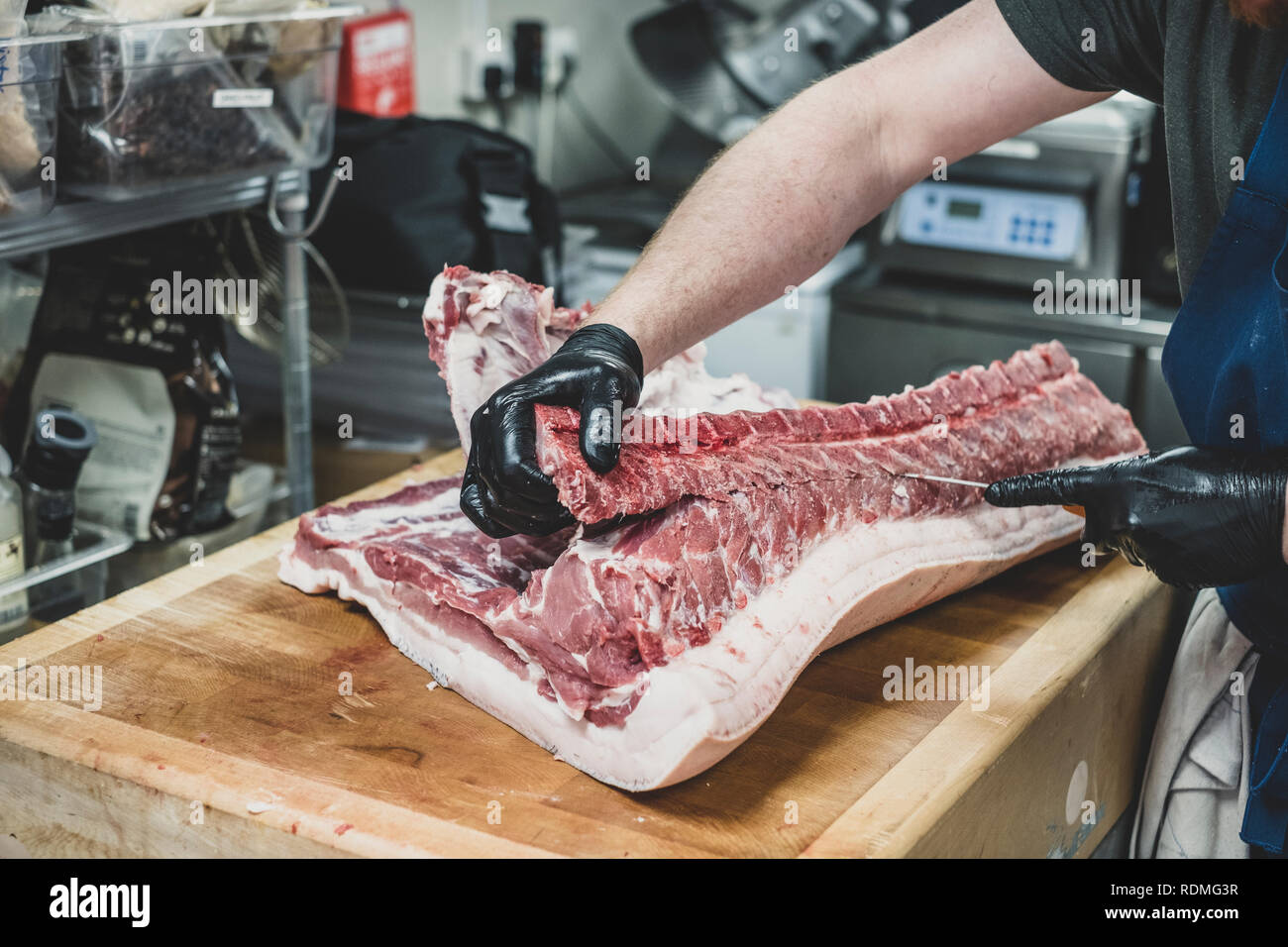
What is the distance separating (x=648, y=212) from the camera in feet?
11.6

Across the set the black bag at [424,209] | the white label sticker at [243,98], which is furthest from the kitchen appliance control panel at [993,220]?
the white label sticker at [243,98]

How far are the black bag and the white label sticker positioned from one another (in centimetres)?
62

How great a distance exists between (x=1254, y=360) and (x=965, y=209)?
1.91 metres

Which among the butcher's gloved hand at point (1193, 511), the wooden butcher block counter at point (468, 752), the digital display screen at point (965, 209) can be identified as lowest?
the wooden butcher block counter at point (468, 752)

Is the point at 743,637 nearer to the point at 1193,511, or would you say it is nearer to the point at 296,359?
the point at 1193,511

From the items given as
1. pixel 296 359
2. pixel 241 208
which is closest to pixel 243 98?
pixel 241 208

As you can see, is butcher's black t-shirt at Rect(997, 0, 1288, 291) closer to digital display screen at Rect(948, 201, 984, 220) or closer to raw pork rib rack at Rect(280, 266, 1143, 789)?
raw pork rib rack at Rect(280, 266, 1143, 789)

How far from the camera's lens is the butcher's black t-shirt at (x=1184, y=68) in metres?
1.46

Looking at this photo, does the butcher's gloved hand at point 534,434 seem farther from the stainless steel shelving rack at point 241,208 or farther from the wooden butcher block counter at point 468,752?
the stainless steel shelving rack at point 241,208

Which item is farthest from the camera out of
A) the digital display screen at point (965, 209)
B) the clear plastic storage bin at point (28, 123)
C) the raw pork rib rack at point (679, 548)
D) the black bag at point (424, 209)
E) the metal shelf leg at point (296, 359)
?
the digital display screen at point (965, 209)

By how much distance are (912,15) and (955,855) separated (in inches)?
86.6

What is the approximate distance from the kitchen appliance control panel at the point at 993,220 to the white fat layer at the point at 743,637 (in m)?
1.46

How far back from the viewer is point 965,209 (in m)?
3.26

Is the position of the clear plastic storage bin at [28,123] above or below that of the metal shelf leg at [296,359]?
above
